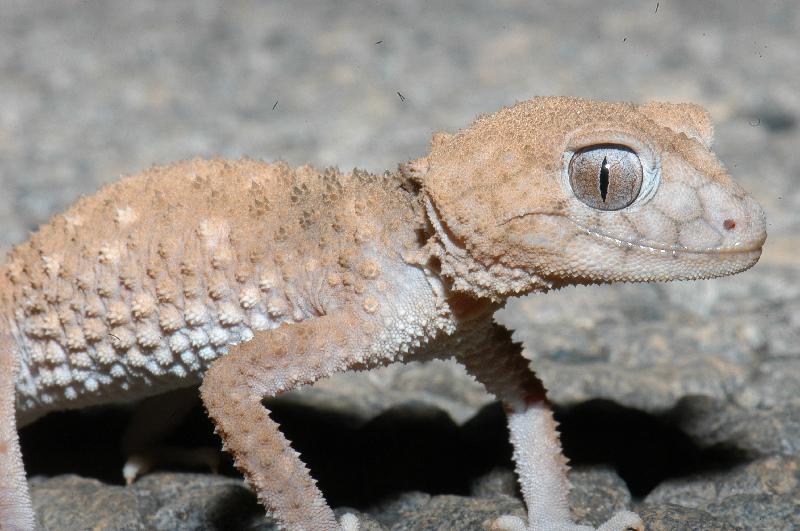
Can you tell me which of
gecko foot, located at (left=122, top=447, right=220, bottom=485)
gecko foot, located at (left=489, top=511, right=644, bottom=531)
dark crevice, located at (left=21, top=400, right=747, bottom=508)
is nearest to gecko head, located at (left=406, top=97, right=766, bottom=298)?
gecko foot, located at (left=489, top=511, right=644, bottom=531)

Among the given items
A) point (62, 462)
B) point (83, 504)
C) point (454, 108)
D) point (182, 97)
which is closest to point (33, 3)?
point (182, 97)

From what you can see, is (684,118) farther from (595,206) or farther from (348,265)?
(348,265)

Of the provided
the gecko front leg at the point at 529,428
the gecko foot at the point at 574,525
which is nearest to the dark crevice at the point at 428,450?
the gecko front leg at the point at 529,428

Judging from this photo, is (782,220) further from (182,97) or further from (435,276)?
(182,97)

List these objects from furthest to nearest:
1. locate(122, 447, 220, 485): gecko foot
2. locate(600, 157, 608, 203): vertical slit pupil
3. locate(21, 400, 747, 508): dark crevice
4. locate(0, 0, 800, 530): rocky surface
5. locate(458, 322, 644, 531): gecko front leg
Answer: locate(122, 447, 220, 485): gecko foot
locate(21, 400, 747, 508): dark crevice
locate(0, 0, 800, 530): rocky surface
locate(458, 322, 644, 531): gecko front leg
locate(600, 157, 608, 203): vertical slit pupil

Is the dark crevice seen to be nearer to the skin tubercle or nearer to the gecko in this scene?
the gecko

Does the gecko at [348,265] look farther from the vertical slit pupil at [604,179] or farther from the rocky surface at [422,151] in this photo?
the rocky surface at [422,151]
